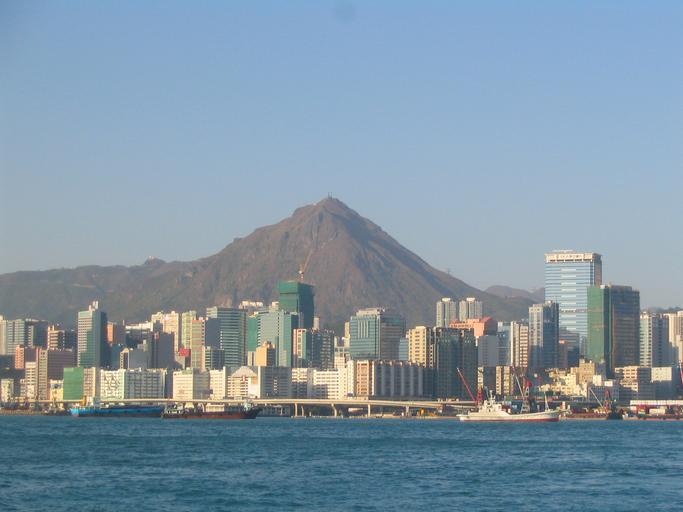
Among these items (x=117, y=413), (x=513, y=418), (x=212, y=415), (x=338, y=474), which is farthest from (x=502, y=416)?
(x=338, y=474)

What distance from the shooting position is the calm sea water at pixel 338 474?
53.0 m

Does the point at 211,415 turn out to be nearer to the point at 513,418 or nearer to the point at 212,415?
the point at 212,415

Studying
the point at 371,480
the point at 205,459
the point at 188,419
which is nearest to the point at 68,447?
the point at 205,459

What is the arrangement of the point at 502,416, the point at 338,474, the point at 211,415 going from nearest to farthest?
1. the point at 338,474
2. the point at 502,416
3. the point at 211,415

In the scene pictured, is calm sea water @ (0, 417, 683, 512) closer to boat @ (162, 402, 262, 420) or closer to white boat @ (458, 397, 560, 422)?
white boat @ (458, 397, 560, 422)

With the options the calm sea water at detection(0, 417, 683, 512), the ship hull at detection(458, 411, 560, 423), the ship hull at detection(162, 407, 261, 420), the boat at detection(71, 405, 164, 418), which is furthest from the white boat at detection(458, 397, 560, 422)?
the boat at detection(71, 405, 164, 418)

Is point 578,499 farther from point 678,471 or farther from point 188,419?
point 188,419

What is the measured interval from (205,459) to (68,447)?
1543cm

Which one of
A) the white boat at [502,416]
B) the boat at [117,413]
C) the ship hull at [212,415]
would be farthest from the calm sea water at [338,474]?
the boat at [117,413]

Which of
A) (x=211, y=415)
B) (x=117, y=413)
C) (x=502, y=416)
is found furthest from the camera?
(x=117, y=413)

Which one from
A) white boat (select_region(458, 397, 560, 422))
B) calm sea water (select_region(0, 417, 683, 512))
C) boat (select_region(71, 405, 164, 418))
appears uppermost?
white boat (select_region(458, 397, 560, 422))

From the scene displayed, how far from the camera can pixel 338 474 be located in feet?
214

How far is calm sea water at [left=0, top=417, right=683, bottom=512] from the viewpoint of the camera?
2087 inches

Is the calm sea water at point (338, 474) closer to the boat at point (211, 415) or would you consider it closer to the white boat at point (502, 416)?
the white boat at point (502, 416)
